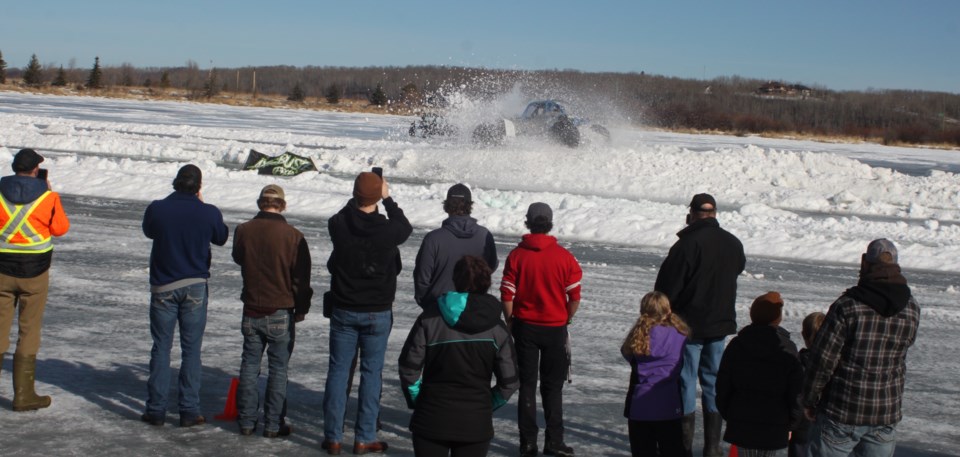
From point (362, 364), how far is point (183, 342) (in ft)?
4.33

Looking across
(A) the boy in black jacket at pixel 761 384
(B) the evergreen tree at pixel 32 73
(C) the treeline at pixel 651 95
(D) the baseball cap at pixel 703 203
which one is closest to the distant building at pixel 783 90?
(C) the treeline at pixel 651 95

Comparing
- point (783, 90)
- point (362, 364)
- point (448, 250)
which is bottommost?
point (362, 364)

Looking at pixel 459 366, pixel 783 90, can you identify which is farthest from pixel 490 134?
pixel 783 90

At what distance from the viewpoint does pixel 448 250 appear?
6.16m

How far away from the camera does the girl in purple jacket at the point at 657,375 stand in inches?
208

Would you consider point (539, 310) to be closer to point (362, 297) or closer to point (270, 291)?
point (362, 297)

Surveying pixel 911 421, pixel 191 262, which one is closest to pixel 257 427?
pixel 191 262

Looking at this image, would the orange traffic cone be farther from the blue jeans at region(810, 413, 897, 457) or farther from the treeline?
the treeline

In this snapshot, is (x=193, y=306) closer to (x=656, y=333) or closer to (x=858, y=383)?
(x=656, y=333)

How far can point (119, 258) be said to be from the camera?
13.0 metres

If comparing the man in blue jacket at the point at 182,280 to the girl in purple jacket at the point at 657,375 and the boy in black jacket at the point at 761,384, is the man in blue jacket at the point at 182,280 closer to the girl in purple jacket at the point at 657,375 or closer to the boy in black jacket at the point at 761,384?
the girl in purple jacket at the point at 657,375

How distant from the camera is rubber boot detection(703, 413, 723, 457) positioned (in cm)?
639

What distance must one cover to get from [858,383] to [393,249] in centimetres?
277

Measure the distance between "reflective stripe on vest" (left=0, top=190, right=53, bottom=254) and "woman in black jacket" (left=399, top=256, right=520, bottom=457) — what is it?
10.9 feet
